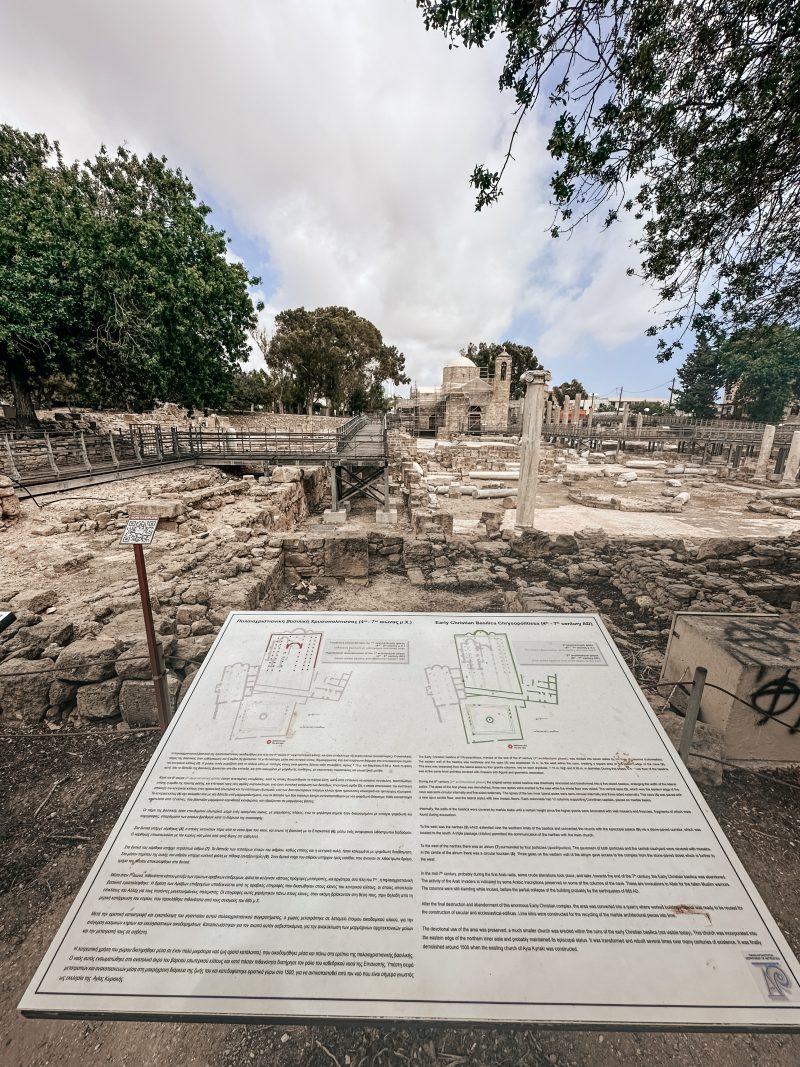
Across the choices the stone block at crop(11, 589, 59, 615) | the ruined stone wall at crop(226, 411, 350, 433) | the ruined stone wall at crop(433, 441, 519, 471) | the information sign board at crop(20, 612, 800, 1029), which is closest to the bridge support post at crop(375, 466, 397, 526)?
the stone block at crop(11, 589, 59, 615)

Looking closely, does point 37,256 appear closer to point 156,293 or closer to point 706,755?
point 156,293

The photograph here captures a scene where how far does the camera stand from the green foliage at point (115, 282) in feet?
37.3

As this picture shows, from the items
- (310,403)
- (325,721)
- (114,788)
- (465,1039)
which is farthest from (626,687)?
(310,403)

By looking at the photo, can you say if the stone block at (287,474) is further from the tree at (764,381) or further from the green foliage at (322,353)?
the tree at (764,381)

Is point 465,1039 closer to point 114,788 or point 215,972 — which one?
point 215,972

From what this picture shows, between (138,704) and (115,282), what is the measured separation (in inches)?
544

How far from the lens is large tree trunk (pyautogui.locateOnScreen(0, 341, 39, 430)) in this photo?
13618 mm

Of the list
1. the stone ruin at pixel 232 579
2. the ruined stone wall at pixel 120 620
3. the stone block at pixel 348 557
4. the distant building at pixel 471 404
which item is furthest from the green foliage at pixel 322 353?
the stone block at pixel 348 557

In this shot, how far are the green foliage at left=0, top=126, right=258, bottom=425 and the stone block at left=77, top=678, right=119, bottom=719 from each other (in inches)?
492

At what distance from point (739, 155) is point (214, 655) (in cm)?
700

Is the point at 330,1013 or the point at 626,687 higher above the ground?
the point at 626,687

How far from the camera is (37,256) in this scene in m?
11.3

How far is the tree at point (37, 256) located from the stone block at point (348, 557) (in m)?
11.4

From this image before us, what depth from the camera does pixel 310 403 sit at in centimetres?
3897
